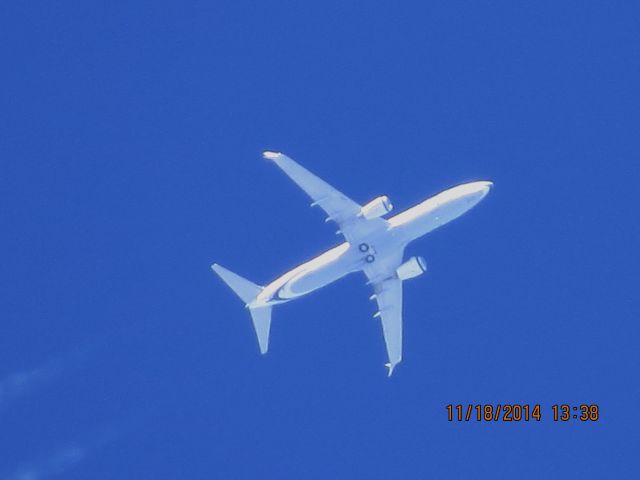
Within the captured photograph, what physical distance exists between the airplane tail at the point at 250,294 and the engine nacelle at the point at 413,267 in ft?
35.5

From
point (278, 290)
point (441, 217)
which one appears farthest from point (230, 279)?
point (441, 217)

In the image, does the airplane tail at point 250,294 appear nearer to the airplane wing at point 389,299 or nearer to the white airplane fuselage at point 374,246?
the white airplane fuselage at point 374,246

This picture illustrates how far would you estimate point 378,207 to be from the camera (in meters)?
85.8

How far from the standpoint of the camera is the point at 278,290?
86.8 metres

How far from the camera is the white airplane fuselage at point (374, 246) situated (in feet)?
283

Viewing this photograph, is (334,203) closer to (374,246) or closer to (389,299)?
(374,246)

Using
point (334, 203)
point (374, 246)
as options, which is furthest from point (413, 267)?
point (334, 203)

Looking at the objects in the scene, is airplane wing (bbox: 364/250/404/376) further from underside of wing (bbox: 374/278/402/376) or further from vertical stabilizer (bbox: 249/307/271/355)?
vertical stabilizer (bbox: 249/307/271/355)

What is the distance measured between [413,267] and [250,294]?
496 inches

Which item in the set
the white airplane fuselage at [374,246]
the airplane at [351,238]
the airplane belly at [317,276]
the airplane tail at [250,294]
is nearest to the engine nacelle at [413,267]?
the airplane at [351,238]

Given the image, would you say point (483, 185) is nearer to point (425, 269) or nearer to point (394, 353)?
point (425, 269)

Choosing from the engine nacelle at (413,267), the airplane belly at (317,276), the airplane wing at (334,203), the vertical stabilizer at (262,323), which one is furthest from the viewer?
the vertical stabilizer at (262,323)

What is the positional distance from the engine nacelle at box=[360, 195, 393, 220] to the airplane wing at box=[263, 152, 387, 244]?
1149 millimetres

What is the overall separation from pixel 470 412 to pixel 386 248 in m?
17.0
